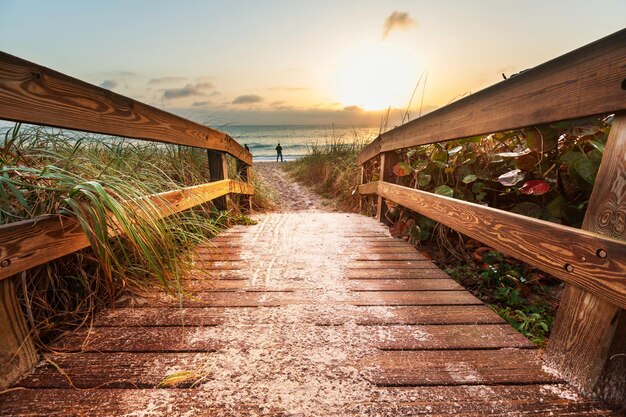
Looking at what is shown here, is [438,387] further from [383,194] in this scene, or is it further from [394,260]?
[383,194]

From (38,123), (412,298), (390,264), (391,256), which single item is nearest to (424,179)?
(391,256)

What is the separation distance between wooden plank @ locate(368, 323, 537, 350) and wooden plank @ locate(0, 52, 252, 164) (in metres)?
1.48

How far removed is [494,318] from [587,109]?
3.09 ft

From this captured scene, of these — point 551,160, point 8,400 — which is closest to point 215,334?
point 8,400

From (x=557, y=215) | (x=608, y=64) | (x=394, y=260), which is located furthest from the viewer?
(x=394, y=260)

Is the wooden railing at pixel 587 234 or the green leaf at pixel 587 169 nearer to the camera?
the wooden railing at pixel 587 234

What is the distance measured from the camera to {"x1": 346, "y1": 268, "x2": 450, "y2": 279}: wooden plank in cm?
178

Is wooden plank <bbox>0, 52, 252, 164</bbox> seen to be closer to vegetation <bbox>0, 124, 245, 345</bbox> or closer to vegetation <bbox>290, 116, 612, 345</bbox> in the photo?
vegetation <bbox>0, 124, 245, 345</bbox>

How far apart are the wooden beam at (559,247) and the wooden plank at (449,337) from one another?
34 centimetres

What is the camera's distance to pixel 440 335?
1.20m

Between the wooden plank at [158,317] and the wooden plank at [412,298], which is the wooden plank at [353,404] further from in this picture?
the wooden plank at [412,298]

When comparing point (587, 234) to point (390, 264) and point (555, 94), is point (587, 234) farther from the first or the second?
point (390, 264)

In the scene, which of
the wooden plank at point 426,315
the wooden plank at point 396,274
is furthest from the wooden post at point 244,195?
the wooden plank at point 426,315

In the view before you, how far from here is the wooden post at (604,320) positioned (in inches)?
32.5
